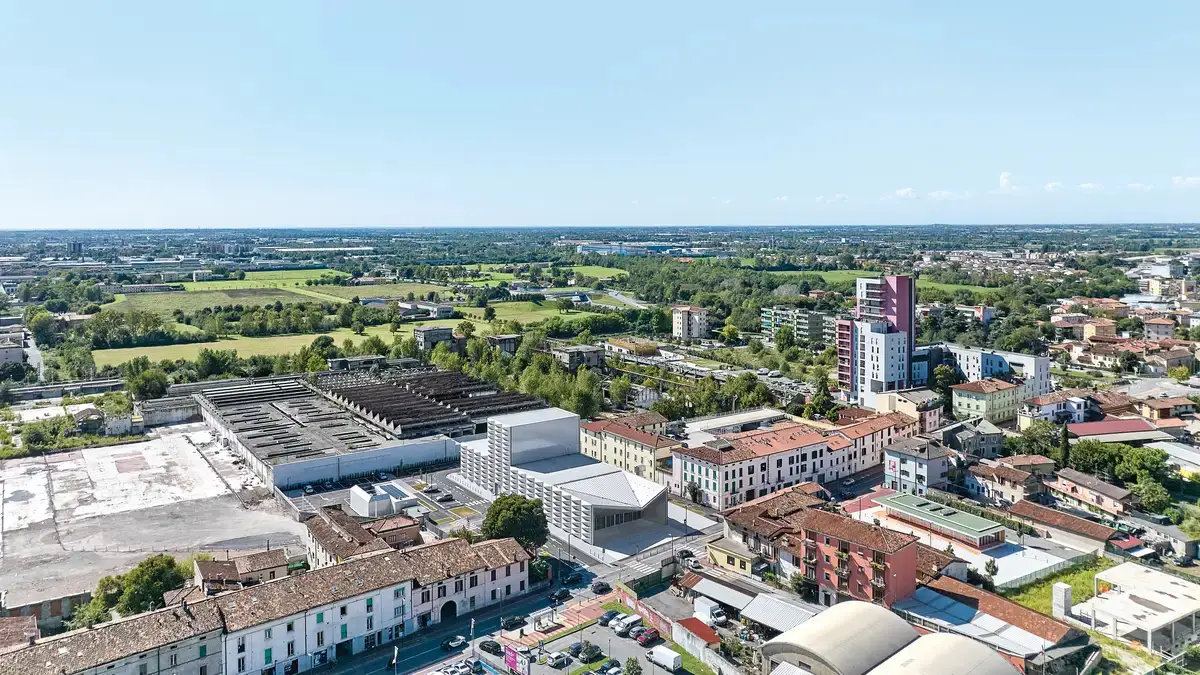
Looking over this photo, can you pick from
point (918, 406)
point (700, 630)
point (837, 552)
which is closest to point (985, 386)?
point (918, 406)

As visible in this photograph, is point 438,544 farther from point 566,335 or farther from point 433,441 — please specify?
point 566,335

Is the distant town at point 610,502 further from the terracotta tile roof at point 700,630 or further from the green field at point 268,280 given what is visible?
the green field at point 268,280

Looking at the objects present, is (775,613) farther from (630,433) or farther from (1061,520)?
(630,433)

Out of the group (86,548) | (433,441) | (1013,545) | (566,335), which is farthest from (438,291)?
(1013,545)

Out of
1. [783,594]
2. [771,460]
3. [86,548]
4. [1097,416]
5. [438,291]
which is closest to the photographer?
[783,594]

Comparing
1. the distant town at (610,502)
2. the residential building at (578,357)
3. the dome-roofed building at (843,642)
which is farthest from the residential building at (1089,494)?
the residential building at (578,357)

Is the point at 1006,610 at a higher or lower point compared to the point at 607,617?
higher
